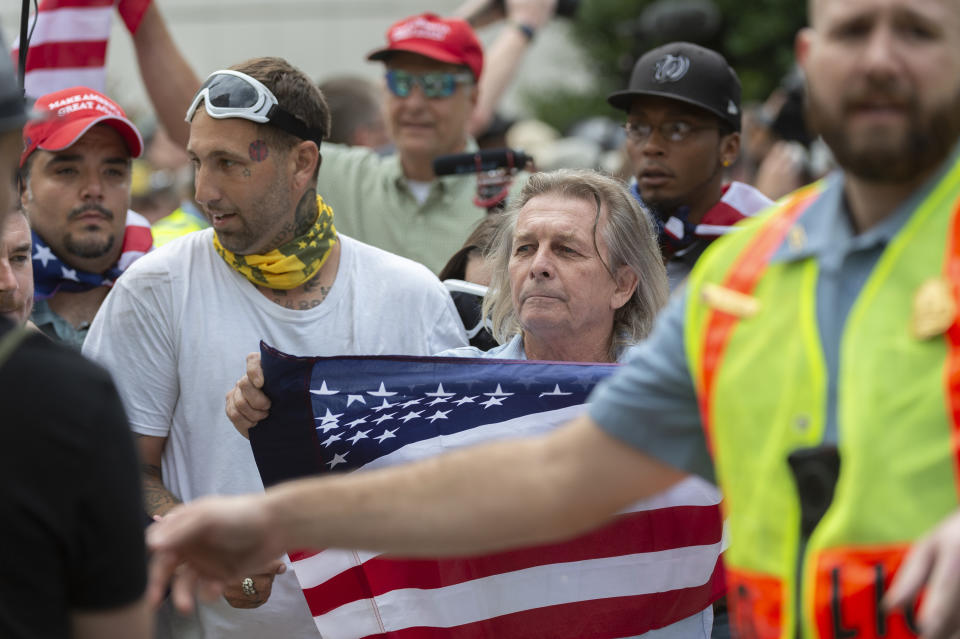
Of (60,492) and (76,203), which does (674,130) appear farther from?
(60,492)

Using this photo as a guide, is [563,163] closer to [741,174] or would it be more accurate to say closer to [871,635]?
[741,174]

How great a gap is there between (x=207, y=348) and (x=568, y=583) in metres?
1.31

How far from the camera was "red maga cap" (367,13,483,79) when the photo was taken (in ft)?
20.2


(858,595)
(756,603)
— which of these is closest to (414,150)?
(756,603)

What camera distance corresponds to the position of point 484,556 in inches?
149

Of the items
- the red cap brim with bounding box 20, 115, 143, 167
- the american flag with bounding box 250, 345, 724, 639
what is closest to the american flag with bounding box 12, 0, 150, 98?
the red cap brim with bounding box 20, 115, 143, 167

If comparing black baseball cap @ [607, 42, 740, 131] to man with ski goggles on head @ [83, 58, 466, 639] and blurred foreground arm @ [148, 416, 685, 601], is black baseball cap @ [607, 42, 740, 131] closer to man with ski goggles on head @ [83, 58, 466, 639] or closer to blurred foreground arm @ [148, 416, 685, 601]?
man with ski goggles on head @ [83, 58, 466, 639]

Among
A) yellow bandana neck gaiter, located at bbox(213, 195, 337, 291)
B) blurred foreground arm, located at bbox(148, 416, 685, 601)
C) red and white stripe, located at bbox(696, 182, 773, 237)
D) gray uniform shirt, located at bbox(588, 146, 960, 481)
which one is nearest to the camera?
gray uniform shirt, located at bbox(588, 146, 960, 481)

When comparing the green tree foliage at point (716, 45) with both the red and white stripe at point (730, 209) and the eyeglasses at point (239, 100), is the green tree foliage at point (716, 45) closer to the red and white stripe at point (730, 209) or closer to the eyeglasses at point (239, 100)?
the red and white stripe at point (730, 209)

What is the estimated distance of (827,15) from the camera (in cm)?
214

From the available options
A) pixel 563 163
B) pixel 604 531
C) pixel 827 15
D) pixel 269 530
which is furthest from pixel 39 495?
pixel 563 163

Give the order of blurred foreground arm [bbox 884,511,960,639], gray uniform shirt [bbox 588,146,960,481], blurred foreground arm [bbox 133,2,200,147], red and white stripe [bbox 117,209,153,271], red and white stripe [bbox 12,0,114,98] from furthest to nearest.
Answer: blurred foreground arm [bbox 133,2,200,147]
red and white stripe [bbox 12,0,114,98]
red and white stripe [bbox 117,209,153,271]
gray uniform shirt [bbox 588,146,960,481]
blurred foreground arm [bbox 884,511,960,639]

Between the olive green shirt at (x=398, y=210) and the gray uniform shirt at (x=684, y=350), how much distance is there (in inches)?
137

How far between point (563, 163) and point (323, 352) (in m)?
8.15
